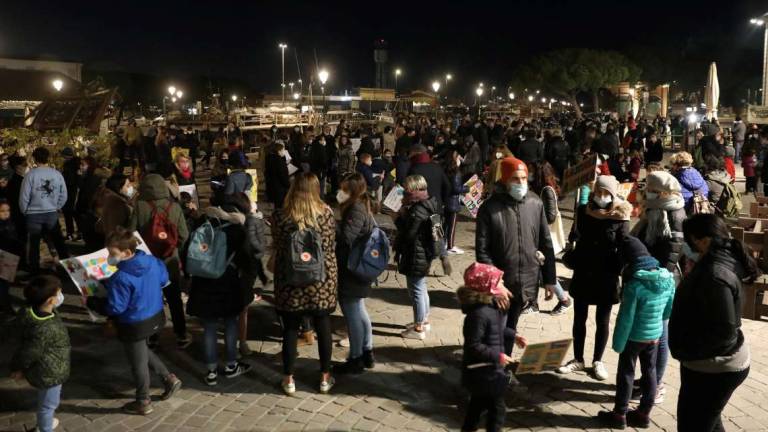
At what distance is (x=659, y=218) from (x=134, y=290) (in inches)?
167

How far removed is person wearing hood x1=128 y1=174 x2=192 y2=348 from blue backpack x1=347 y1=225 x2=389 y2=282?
1958 mm

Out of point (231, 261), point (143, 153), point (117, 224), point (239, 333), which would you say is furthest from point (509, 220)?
point (143, 153)

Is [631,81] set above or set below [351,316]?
above

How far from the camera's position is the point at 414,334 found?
6691 millimetres

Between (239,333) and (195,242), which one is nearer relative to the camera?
(195,242)

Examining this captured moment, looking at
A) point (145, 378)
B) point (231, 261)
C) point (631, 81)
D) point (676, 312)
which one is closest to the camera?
point (676, 312)

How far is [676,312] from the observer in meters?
3.70

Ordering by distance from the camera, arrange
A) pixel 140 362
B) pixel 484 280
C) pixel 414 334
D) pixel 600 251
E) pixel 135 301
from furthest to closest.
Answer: pixel 414 334, pixel 600 251, pixel 140 362, pixel 135 301, pixel 484 280

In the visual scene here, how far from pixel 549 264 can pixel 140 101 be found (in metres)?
95.6

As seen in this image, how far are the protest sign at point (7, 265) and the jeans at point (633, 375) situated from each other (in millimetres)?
6335

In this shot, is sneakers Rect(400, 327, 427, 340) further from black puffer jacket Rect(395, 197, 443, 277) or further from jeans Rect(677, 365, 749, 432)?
jeans Rect(677, 365, 749, 432)

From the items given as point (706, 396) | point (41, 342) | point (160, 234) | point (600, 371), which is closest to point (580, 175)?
point (600, 371)

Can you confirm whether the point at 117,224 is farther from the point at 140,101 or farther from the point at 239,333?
the point at 140,101

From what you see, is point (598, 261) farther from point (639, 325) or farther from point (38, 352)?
point (38, 352)
